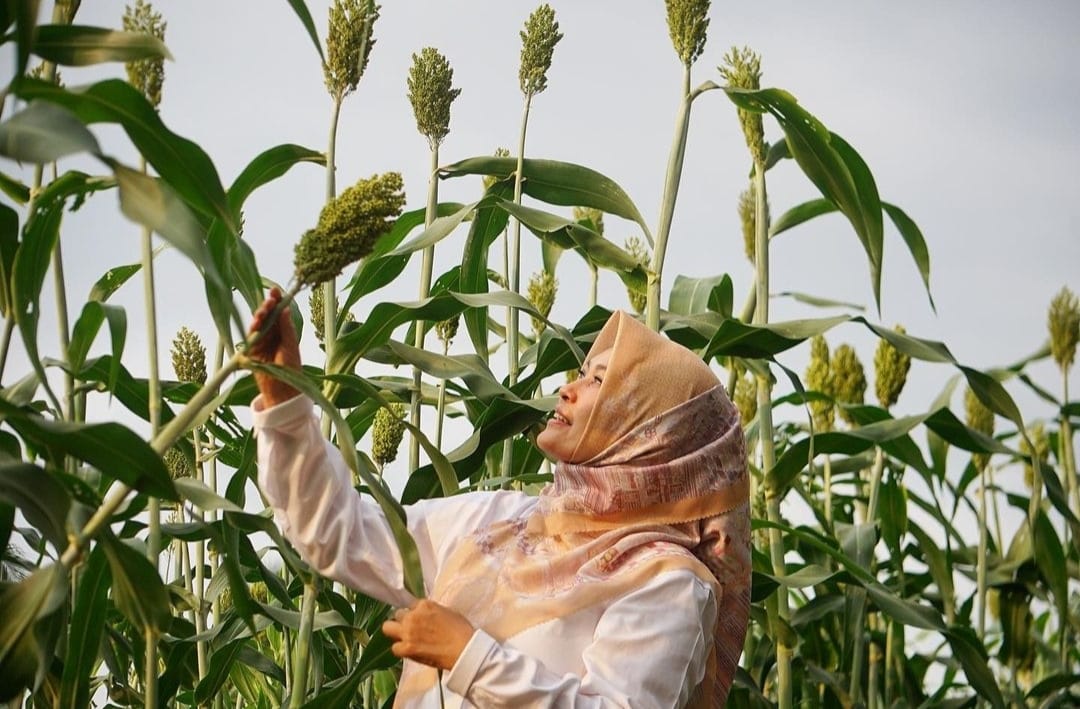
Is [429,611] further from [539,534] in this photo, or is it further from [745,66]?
[745,66]

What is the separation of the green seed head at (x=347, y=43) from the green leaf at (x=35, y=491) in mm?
1037

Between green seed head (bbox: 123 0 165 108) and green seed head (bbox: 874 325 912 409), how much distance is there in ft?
6.90

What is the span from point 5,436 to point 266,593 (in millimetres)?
1703

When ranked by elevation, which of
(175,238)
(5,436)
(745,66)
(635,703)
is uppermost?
(745,66)

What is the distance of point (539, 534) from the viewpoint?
222 centimetres

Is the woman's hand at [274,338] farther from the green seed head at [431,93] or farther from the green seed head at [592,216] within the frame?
the green seed head at [592,216]

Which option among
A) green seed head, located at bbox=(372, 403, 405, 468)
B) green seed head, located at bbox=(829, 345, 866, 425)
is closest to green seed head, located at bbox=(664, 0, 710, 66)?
green seed head, located at bbox=(372, 403, 405, 468)

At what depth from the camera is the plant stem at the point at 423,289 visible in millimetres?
2586

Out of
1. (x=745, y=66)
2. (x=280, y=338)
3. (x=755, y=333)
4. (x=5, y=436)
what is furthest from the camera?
(x=745, y=66)

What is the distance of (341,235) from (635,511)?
0.79 meters

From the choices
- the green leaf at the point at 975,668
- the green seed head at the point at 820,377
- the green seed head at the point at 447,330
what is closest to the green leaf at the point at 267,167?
the green seed head at the point at 447,330

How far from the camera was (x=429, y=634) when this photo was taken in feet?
5.97

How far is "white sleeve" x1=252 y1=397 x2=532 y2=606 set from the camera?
193 cm

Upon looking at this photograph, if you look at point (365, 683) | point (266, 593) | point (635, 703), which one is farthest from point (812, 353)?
point (635, 703)
